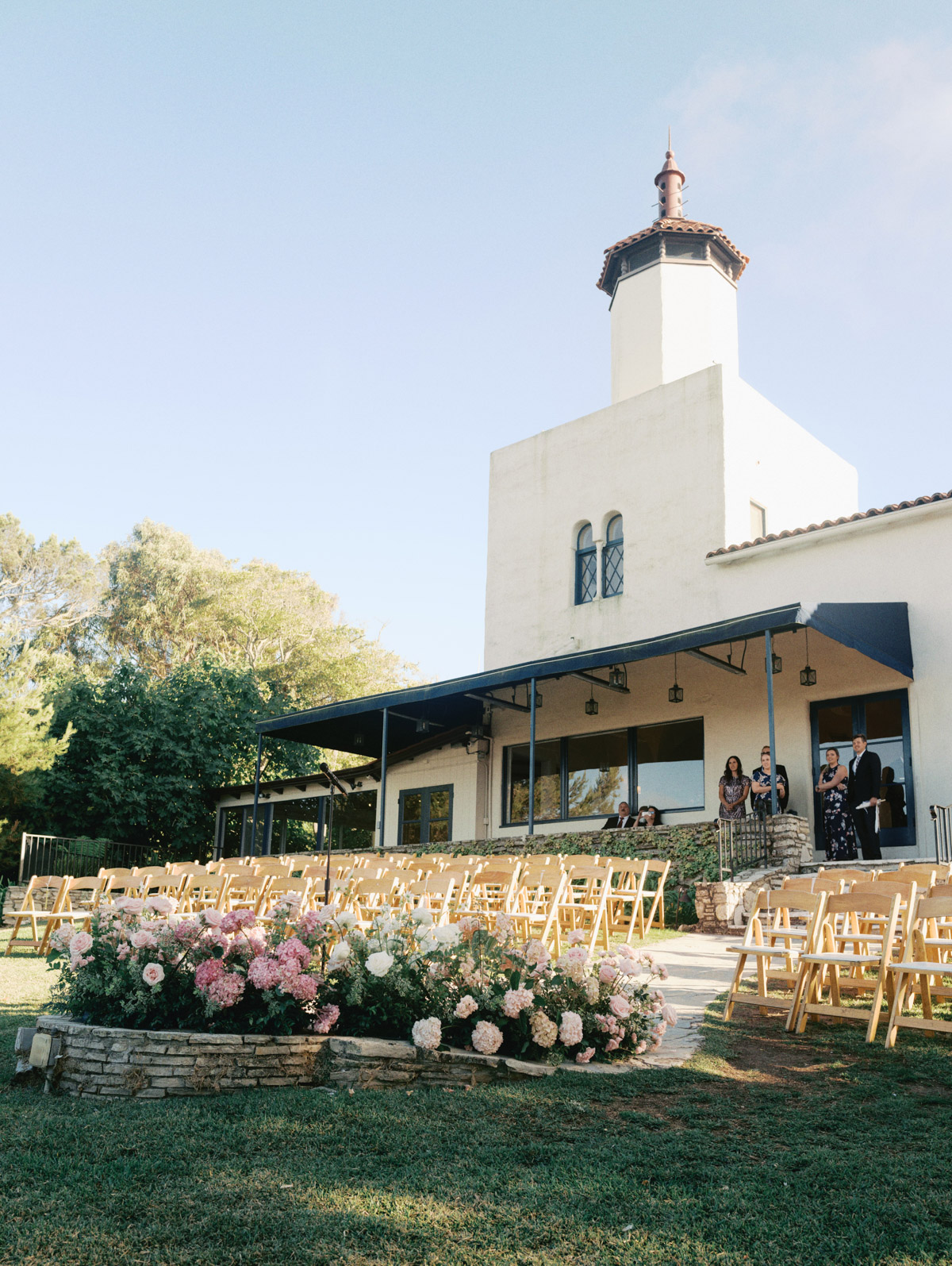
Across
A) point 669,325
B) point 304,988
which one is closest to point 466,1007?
point 304,988

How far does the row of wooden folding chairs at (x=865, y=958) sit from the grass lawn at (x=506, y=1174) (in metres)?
0.66

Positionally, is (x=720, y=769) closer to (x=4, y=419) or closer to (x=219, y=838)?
(x=219, y=838)

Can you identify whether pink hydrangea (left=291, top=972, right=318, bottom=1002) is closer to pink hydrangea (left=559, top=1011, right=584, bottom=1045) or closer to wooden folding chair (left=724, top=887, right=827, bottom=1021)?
pink hydrangea (left=559, top=1011, right=584, bottom=1045)

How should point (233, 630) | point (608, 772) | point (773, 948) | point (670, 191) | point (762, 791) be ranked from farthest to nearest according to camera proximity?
point (233, 630) → point (670, 191) → point (608, 772) → point (762, 791) → point (773, 948)

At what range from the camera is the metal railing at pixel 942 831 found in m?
12.5

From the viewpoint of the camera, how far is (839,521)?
1541 cm

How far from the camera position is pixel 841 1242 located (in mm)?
2992

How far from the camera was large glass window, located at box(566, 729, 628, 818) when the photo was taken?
18.1 metres

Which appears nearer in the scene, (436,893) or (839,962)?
(839,962)

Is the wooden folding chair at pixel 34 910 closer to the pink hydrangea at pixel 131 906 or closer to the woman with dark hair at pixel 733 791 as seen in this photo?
the pink hydrangea at pixel 131 906

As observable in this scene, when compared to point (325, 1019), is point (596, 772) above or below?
above

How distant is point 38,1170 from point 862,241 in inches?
735

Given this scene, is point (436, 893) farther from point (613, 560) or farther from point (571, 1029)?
point (613, 560)

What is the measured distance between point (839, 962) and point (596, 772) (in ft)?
42.1
